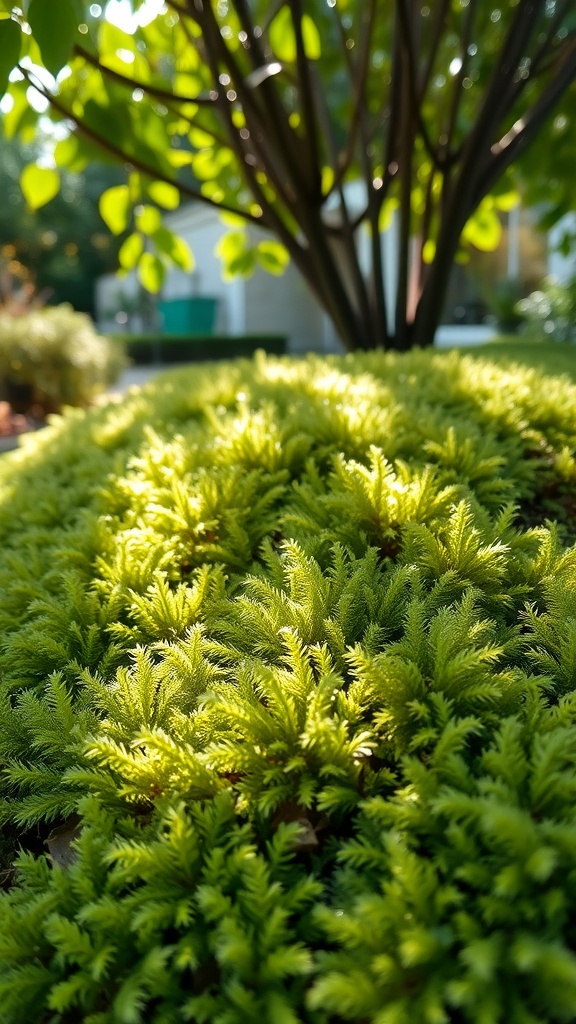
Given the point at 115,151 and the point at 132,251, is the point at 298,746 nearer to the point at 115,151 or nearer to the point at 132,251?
the point at 115,151

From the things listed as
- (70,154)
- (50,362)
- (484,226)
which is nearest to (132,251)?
(70,154)

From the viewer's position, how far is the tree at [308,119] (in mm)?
2986

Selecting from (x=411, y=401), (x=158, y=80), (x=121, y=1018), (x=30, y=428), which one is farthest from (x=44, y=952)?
(x=30, y=428)

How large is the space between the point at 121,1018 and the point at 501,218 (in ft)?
49.5

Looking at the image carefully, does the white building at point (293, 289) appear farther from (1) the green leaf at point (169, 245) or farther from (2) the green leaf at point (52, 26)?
(2) the green leaf at point (52, 26)

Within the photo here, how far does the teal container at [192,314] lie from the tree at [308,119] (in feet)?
61.7

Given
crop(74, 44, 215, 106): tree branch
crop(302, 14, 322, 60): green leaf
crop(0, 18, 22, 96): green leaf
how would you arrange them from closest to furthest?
crop(0, 18, 22, 96): green leaf, crop(74, 44, 215, 106): tree branch, crop(302, 14, 322, 60): green leaf

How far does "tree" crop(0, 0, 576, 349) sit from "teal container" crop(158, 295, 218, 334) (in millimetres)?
18818

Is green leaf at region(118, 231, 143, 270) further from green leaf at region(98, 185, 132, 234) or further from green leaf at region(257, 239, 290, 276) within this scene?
green leaf at region(257, 239, 290, 276)

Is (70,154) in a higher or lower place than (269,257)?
higher

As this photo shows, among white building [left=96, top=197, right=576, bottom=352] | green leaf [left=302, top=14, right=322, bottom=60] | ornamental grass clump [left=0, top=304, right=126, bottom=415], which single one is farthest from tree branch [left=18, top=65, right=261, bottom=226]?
ornamental grass clump [left=0, top=304, right=126, bottom=415]

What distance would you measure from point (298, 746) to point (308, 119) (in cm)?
298

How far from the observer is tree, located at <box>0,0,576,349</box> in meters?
2.99

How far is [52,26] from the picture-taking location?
1.46 m
